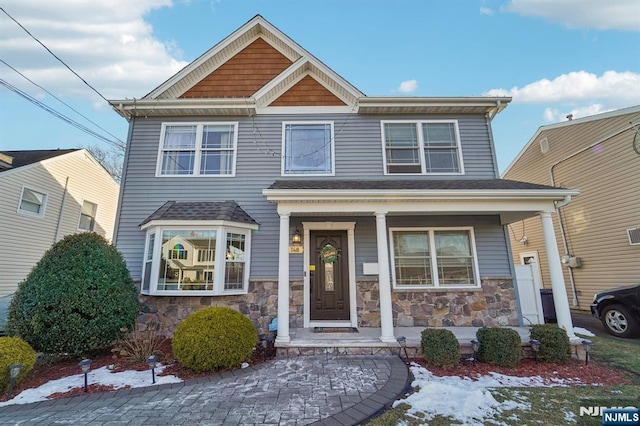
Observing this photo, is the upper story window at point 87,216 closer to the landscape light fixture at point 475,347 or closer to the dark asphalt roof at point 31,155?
the dark asphalt roof at point 31,155

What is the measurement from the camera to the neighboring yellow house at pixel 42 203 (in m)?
8.81

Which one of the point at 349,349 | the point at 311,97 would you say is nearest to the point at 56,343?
the point at 349,349

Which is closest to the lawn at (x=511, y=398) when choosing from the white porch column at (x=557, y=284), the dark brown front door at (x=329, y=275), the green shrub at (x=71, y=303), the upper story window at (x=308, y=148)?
the white porch column at (x=557, y=284)

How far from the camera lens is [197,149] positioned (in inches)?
281

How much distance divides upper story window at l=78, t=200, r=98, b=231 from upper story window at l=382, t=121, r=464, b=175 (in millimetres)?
12524

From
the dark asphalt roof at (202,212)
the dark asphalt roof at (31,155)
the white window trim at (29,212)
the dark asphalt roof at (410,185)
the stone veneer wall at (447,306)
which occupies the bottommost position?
the stone veneer wall at (447,306)

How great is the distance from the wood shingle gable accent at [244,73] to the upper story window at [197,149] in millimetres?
1010

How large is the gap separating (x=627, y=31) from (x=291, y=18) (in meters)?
10.1

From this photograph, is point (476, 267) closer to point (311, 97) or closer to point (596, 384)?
point (596, 384)

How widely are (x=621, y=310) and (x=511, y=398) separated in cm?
559

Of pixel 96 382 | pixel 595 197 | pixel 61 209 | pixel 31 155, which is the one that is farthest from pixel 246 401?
pixel 31 155

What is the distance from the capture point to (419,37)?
371 inches

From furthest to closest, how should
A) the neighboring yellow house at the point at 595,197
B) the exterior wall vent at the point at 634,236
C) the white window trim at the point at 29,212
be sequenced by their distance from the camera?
the white window trim at the point at 29,212 → the neighboring yellow house at the point at 595,197 → the exterior wall vent at the point at 634,236

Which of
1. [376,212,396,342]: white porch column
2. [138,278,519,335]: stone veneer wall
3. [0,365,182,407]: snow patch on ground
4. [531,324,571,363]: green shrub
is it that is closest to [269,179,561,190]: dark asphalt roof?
[376,212,396,342]: white porch column
